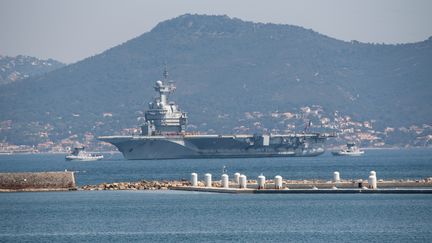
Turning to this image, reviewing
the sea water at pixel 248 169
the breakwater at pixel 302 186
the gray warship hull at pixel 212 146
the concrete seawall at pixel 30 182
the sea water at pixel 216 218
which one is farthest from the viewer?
the gray warship hull at pixel 212 146

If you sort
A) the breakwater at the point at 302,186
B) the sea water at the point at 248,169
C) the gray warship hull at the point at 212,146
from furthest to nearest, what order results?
the gray warship hull at the point at 212,146, the sea water at the point at 248,169, the breakwater at the point at 302,186

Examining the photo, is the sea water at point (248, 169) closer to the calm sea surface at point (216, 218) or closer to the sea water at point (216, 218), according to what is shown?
the sea water at point (216, 218)

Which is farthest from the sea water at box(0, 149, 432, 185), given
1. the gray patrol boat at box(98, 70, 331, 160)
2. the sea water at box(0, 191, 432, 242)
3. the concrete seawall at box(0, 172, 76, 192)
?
the sea water at box(0, 191, 432, 242)

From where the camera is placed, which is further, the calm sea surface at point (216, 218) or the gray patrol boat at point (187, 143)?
the gray patrol boat at point (187, 143)

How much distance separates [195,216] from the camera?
43.5 m

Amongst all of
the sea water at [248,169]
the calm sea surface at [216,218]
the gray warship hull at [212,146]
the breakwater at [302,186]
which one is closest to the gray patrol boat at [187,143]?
the gray warship hull at [212,146]

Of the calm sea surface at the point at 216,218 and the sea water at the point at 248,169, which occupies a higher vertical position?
the sea water at the point at 248,169

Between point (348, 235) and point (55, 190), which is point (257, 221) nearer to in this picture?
point (348, 235)

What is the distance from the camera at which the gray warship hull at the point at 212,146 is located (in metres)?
131

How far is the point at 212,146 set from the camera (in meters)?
134

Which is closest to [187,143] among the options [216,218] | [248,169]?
[248,169]

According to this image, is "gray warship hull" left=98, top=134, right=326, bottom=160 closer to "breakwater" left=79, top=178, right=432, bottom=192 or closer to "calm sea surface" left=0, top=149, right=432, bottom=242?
"breakwater" left=79, top=178, right=432, bottom=192

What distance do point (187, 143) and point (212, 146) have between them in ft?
9.64

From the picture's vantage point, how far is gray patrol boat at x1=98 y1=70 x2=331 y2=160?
432ft
